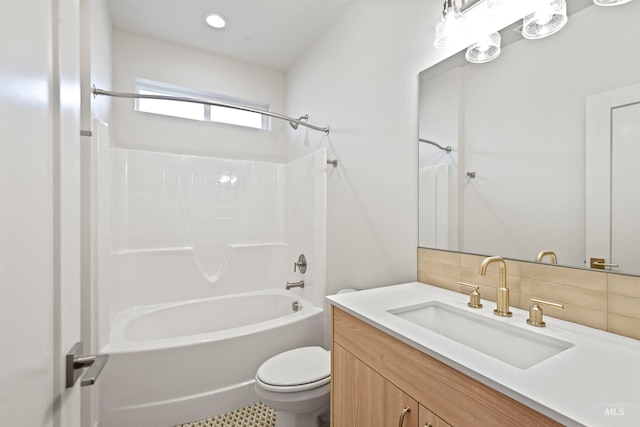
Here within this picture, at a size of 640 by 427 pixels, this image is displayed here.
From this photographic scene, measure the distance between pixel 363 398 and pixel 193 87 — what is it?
2.92 meters

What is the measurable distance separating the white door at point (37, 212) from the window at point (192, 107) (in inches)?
84.7

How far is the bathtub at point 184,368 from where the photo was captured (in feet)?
5.42

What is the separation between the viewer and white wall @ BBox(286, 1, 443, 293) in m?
1.60

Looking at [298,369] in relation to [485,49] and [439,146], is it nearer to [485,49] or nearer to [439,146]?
[439,146]

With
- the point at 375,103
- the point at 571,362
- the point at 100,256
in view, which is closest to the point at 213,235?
the point at 100,256

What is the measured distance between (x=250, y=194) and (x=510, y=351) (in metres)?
2.55

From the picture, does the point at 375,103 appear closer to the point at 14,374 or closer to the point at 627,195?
the point at 627,195

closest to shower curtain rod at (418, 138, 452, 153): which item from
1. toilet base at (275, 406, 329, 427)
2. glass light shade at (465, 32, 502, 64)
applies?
glass light shade at (465, 32, 502, 64)

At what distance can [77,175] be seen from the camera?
2.39 ft

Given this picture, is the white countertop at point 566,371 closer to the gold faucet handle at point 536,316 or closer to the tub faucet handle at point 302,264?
the gold faucet handle at point 536,316

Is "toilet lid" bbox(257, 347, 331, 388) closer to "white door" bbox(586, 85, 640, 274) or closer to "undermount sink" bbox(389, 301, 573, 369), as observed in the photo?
"undermount sink" bbox(389, 301, 573, 369)

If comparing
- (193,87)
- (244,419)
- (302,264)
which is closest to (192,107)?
(193,87)

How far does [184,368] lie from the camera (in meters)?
1.74

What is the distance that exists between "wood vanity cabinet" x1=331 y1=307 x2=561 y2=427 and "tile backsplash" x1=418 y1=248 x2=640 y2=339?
21.3 inches
